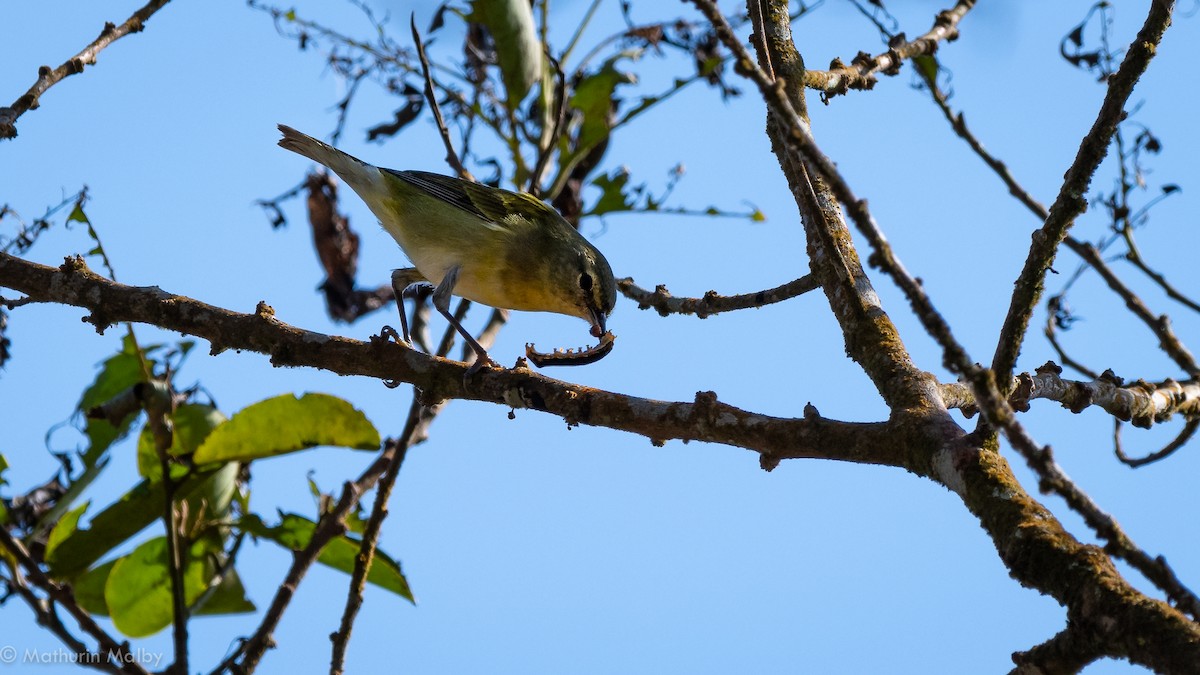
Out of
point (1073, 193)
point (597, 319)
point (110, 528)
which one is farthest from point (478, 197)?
point (1073, 193)

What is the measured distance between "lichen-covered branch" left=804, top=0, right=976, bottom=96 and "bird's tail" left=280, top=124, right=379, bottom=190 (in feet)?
8.60

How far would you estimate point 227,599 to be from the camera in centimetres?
425

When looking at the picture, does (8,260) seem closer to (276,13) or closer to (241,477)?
(241,477)

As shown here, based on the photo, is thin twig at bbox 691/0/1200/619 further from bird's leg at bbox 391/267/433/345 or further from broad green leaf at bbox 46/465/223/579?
bird's leg at bbox 391/267/433/345

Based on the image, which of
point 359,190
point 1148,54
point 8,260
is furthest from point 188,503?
point 1148,54

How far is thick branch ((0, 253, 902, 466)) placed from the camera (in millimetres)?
2645

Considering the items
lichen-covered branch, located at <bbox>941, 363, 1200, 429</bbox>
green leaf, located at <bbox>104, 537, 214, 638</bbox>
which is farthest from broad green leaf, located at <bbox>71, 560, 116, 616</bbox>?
lichen-covered branch, located at <bbox>941, 363, 1200, 429</bbox>

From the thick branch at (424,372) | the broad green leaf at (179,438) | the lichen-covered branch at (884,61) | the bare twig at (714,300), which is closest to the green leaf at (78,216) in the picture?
the thick branch at (424,372)

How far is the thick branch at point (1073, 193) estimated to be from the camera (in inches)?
88.4

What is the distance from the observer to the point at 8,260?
3.71 meters

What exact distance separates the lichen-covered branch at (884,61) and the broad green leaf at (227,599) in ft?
9.67

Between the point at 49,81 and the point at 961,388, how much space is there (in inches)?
128

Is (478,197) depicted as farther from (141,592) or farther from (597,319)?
(141,592)

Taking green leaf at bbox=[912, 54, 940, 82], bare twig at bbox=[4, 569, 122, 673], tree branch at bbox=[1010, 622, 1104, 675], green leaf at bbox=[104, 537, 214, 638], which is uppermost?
green leaf at bbox=[912, 54, 940, 82]
